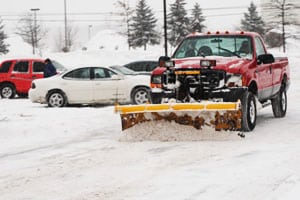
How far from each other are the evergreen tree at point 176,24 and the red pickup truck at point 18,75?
149 feet

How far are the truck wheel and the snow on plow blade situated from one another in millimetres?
718

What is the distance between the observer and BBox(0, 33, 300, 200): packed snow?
5883 mm

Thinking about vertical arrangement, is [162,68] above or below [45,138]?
above

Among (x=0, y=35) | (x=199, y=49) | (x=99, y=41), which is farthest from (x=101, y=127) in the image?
(x=99, y=41)

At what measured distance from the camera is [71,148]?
360 inches

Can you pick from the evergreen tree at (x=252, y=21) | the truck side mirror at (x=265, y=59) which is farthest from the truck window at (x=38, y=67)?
the evergreen tree at (x=252, y=21)

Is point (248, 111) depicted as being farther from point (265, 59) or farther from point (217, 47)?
point (217, 47)

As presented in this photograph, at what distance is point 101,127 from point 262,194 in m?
6.61

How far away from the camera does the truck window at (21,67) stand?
70.4ft

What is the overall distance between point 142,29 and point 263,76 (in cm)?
6439

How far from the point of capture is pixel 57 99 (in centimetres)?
1700

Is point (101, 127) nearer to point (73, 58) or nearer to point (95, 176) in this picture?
point (95, 176)

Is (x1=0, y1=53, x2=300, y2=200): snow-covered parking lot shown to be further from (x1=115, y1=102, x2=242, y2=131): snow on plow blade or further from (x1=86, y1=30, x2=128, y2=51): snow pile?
(x1=86, y1=30, x2=128, y2=51): snow pile

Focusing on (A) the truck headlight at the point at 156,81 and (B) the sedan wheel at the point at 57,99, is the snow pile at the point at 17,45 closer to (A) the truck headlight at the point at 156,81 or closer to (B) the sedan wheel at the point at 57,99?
(B) the sedan wheel at the point at 57,99
